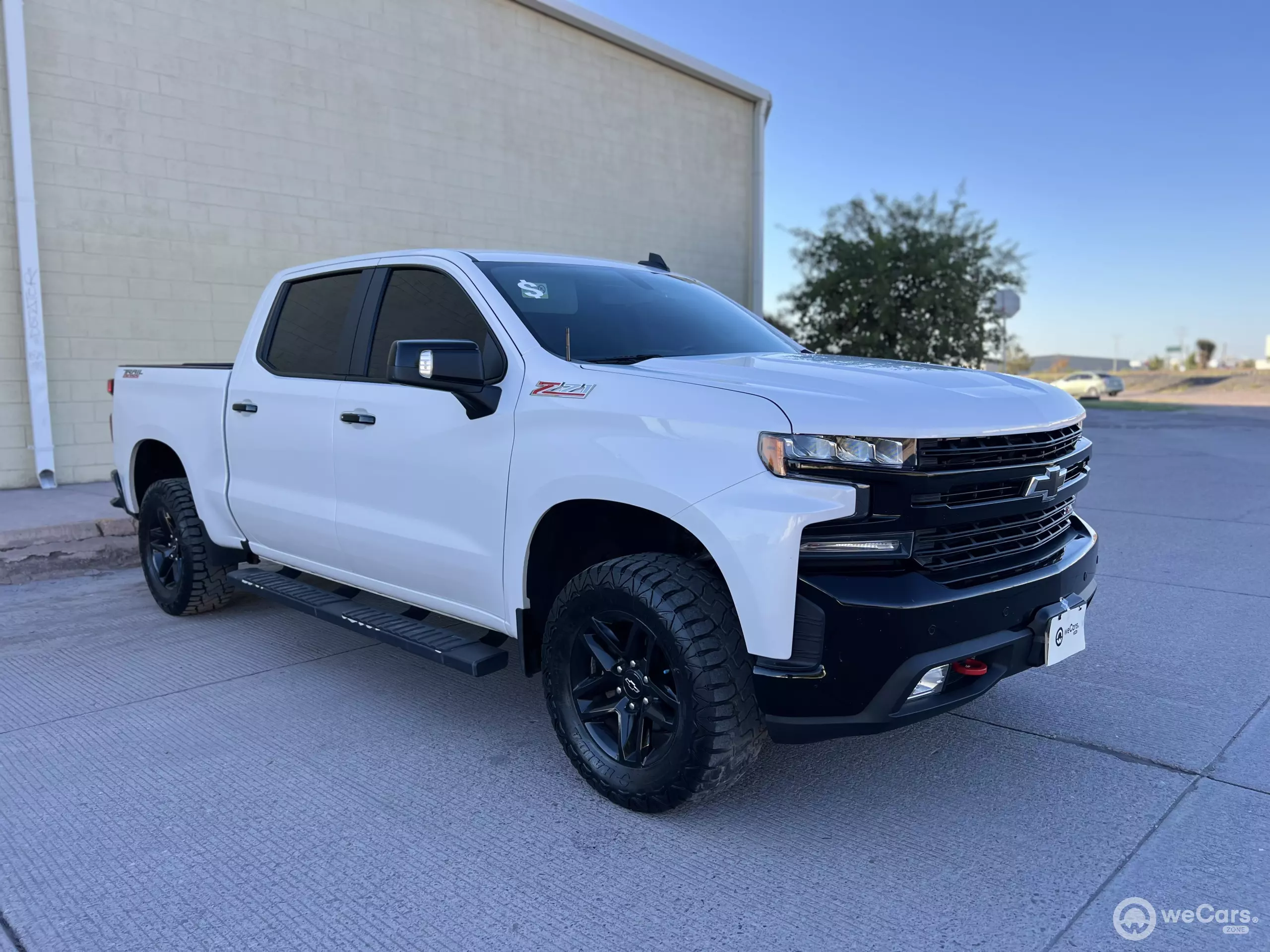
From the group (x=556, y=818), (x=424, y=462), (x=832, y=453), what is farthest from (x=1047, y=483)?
(x=424, y=462)

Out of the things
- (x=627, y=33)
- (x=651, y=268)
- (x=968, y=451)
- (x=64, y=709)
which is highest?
(x=627, y=33)

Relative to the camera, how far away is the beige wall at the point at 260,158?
30.6 feet

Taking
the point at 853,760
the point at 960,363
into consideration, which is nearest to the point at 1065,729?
the point at 853,760

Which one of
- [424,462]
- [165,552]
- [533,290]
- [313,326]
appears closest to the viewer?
[424,462]

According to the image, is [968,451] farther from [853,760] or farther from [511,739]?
[511,739]

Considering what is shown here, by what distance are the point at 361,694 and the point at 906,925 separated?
2.68 metres

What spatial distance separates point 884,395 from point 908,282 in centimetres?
1919

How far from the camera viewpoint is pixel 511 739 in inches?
149

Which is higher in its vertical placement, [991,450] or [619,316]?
[619,316]

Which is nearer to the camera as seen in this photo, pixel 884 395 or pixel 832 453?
pixel 832 453

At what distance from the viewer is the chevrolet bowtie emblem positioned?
305 centimetres

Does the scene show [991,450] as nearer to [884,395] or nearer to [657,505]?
[884,395]

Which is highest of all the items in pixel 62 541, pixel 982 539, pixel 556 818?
pixel 982 539

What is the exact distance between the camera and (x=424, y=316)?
400 cm
